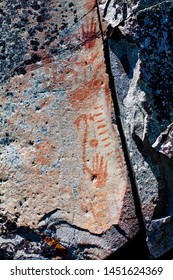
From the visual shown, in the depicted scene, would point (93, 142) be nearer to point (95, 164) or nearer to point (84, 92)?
point (95, 164)

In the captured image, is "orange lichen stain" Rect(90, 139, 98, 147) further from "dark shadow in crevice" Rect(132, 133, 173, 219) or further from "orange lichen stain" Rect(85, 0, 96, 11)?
"orange lichen stain" Rect(85, 0, 96, 11)

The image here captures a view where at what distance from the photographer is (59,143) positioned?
115 inches

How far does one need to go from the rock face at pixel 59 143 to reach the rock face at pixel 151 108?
8cm

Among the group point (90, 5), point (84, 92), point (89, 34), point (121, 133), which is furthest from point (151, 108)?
point (90, 5)

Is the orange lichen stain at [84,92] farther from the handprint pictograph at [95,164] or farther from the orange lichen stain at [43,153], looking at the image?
the orange lichen stain at [43,153]

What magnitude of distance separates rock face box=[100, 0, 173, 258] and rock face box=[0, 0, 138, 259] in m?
0.08

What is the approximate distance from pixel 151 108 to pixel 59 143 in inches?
16.2

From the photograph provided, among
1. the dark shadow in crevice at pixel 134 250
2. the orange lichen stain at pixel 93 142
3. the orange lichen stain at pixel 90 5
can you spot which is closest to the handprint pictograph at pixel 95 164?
the orange lichen stain at pixel 93 142

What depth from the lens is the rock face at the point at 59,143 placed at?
287cm


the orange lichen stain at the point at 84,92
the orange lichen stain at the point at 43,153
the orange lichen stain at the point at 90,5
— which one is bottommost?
the orange lichen stain at the point at 43,153

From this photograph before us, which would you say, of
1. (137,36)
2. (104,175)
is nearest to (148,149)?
(104,175)

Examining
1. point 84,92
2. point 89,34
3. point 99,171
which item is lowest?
point 99,171

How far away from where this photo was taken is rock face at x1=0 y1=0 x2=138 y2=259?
9.40 feet

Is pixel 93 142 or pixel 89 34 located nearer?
pixel 93 142
